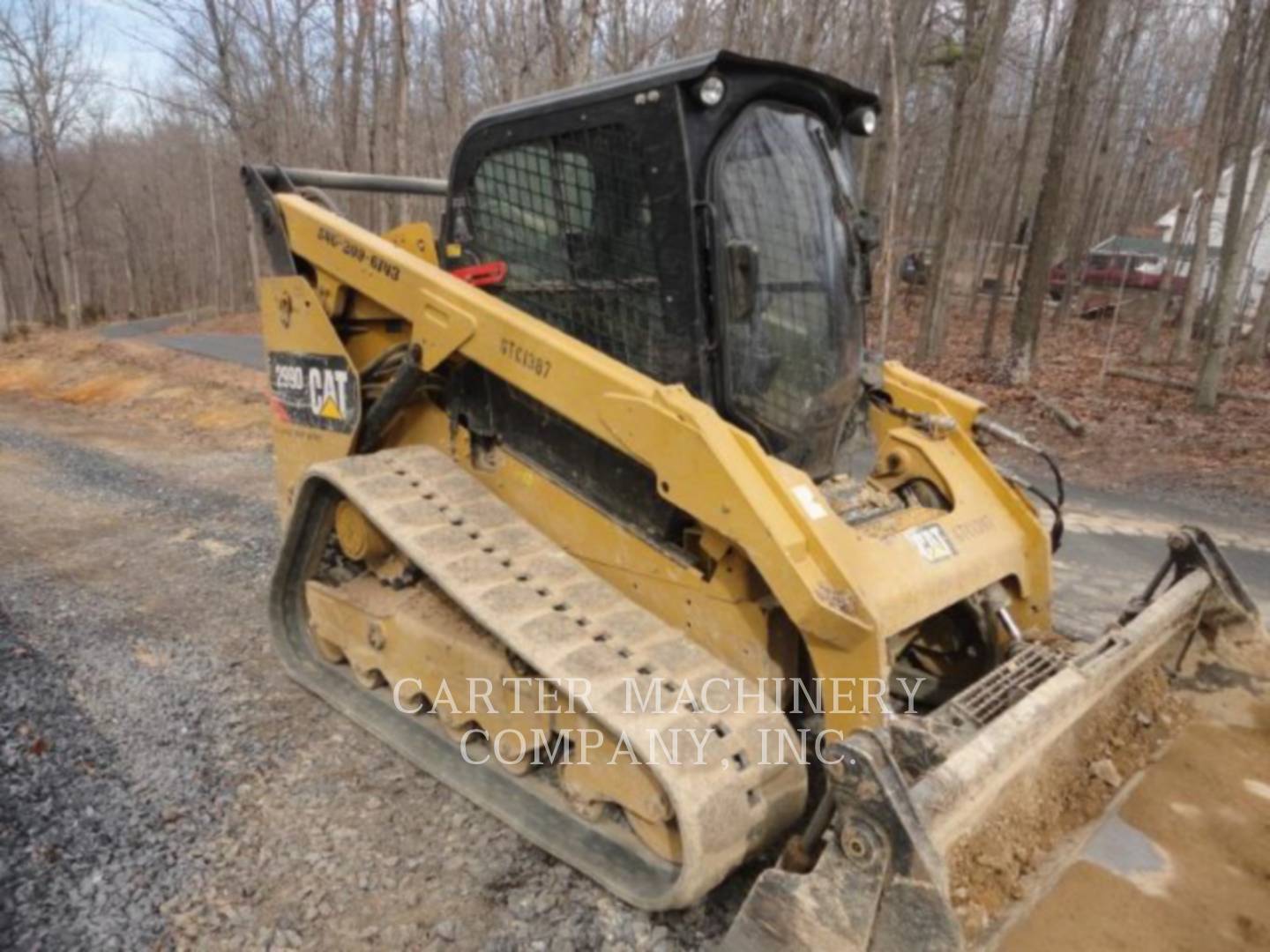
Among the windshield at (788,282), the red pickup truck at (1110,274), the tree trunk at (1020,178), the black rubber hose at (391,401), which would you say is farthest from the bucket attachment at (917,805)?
the red pickup truck at (1110,274)

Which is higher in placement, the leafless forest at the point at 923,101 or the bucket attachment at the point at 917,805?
the leafless forest at the point at 923,101

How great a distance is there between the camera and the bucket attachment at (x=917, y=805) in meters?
1.89

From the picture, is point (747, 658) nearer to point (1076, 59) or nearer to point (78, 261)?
point (1076, 59)

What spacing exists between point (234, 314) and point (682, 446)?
1054 inches

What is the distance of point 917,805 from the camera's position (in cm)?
199

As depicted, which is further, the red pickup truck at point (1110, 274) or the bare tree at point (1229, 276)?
the red pickup truck at point (1110, 274)

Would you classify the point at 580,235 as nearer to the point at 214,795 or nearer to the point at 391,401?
the point at 391,401

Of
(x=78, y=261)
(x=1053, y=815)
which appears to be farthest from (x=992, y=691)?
(x=78, y=261)

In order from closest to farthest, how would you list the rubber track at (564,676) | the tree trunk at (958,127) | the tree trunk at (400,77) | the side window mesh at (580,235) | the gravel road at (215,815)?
the rubber track at (564,676)
the gravel road at (215,815)
the side window mesh at (580,235)
the tree trunk at (400,77)
the tree trunk at (958,127)

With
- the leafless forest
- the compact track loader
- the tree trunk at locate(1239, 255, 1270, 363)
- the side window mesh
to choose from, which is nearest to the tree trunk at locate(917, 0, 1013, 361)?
the leafless forest

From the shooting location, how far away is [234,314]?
85.7ft

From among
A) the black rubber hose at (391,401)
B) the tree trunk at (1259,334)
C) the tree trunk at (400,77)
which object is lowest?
the tree trunk at (1259,334)

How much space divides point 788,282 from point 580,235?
747 mm

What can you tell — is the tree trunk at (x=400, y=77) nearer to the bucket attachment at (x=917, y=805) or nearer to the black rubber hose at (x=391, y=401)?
the black rubber hose at (x=391, y=401)
